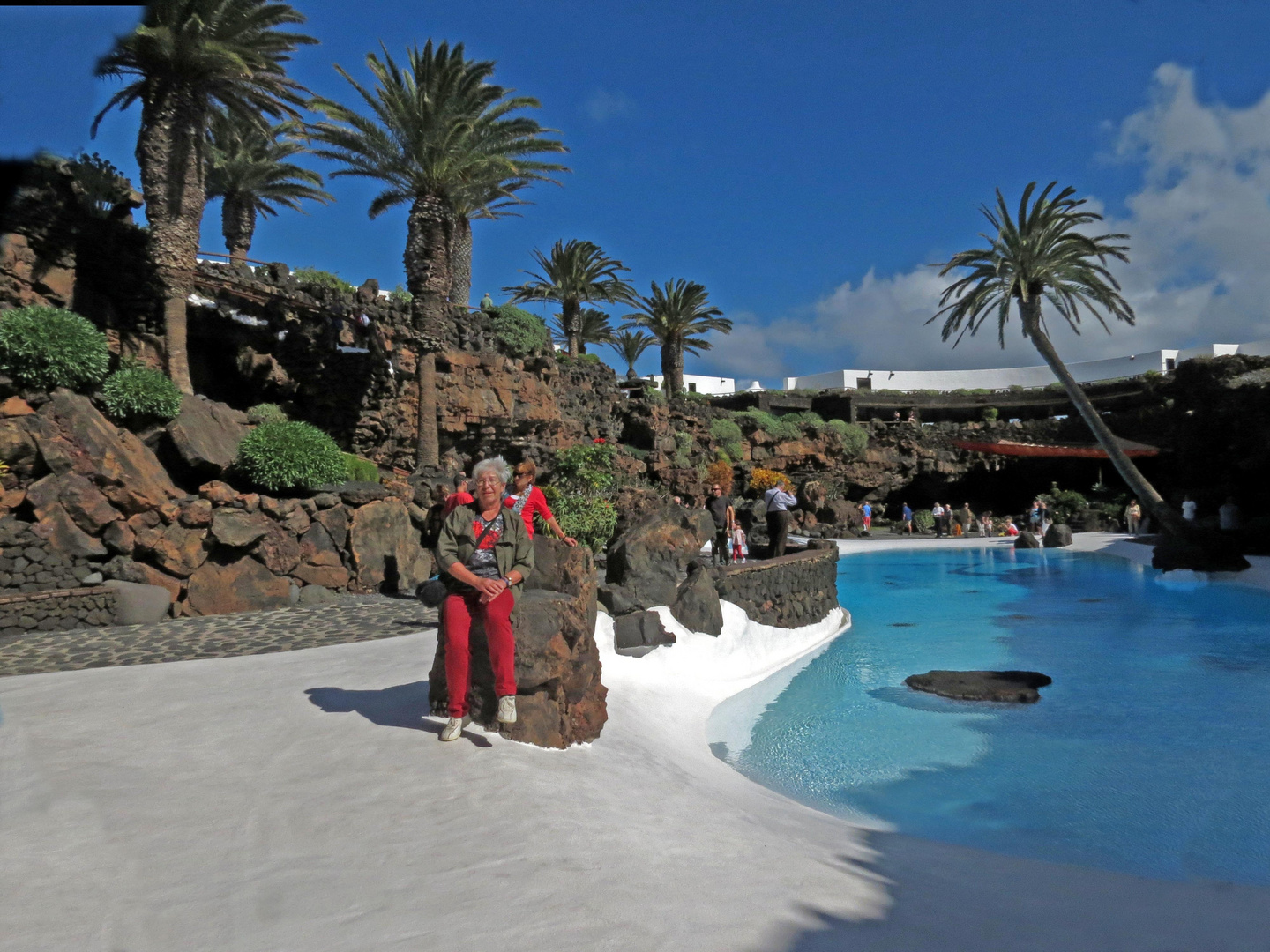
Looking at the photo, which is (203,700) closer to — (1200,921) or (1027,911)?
(1027,911)

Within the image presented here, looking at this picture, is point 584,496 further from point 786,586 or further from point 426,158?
point 426,158

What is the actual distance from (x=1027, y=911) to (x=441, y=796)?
293 centimetres

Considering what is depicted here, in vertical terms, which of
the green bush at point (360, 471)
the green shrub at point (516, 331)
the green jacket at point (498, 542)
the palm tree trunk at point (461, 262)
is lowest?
the green jacket at point (498, 542)

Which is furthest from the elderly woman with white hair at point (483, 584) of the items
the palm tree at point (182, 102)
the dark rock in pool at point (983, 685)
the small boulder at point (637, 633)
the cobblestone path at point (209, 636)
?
the palm tree at point (182, 102)

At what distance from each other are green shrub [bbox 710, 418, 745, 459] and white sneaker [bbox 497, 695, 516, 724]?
102ft

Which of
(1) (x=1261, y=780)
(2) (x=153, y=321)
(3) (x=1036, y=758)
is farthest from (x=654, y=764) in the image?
(2) (x=153, y=321)

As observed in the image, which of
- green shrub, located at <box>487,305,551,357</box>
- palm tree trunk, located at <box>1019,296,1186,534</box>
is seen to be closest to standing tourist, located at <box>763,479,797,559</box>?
green shrub, located at <box>487,305,551,357</box>

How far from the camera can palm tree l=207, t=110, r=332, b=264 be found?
24703mm

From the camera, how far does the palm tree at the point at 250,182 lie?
24703mm

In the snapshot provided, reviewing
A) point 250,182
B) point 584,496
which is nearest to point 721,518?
point 584,496

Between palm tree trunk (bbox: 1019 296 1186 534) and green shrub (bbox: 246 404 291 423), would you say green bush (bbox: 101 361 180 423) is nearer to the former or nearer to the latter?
A: green shrub (bbox: 246 404 291 423)

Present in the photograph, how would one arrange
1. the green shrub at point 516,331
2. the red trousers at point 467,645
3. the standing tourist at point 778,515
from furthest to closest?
the green shrub at point 516,331, the standing tourist at point 778,515, the red trousers at point 467,645

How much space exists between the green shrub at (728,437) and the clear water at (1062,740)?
20602 mm

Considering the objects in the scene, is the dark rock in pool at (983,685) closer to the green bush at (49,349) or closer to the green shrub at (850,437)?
the green bush at (49,349)
